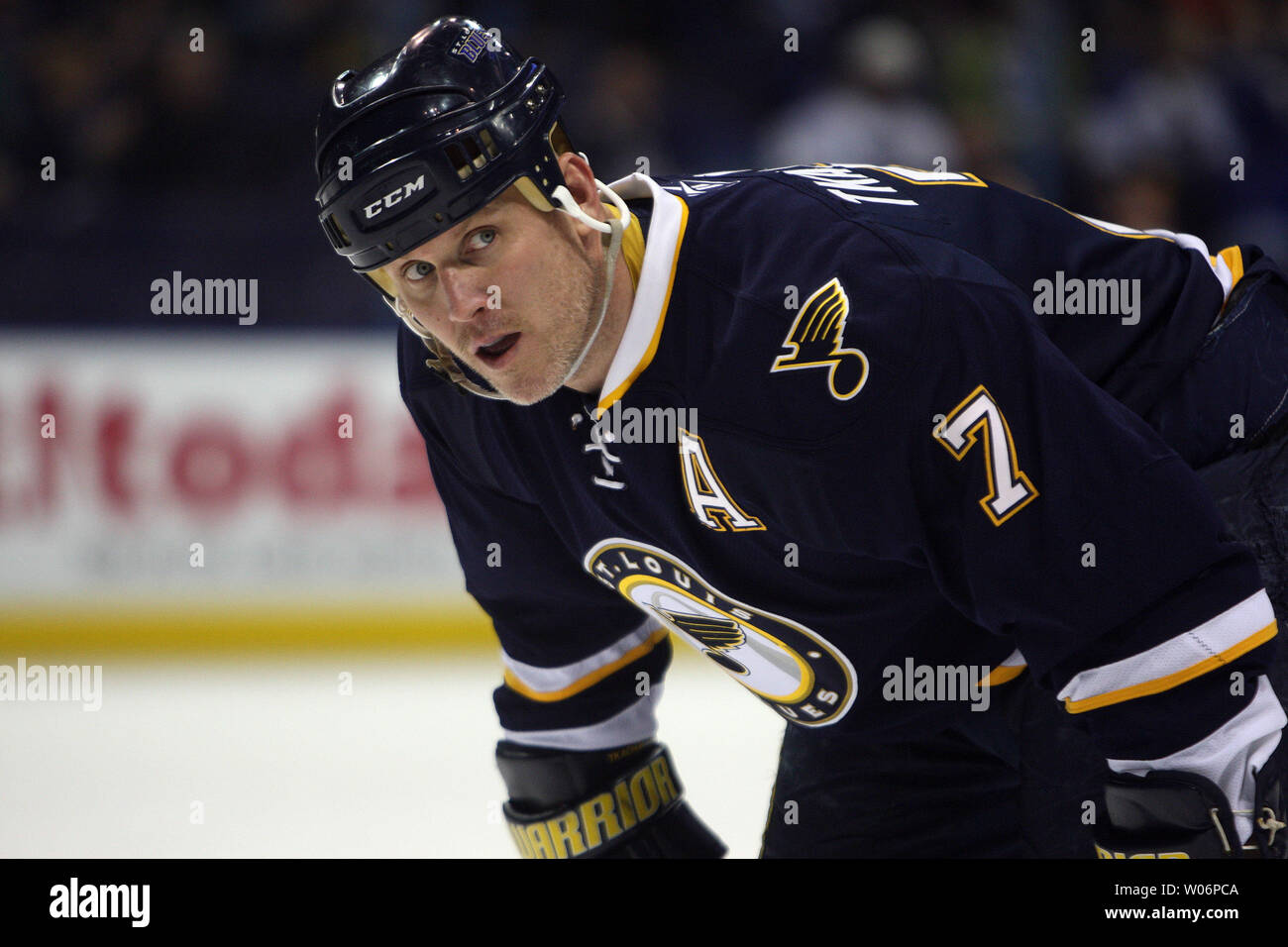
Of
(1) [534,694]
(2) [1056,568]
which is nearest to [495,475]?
(1) [534,694]

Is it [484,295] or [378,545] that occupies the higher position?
[484,295]

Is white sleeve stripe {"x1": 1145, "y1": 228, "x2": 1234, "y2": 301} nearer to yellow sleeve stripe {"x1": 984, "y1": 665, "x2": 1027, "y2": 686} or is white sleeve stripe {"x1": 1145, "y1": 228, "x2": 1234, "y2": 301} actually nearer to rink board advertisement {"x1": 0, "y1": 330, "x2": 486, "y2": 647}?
yellow sleeve stripe {"x1": 984, "y1": 665, "x2": 1027, "y2": 686}

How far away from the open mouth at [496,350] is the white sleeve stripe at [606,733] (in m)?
0.59

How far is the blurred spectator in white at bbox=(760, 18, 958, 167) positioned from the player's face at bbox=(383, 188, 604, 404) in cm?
299

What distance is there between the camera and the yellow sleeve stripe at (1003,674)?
175cm

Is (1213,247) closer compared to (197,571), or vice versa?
(197,571)

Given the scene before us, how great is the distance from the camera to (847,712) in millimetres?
1806

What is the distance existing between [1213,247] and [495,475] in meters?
3.34

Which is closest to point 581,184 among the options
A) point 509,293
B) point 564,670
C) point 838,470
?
point 509,293

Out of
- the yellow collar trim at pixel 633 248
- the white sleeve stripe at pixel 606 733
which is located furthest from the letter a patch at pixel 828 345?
the white sleeve stripe at pixel 606 733

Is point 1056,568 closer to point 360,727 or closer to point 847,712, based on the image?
point 847,712

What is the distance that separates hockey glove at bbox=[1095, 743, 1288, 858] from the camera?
1315mm

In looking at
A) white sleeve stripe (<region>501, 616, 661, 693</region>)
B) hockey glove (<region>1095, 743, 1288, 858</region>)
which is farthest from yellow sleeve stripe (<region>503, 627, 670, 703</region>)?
hockey glove (<region>1095, 743, 1288, 858</region>)

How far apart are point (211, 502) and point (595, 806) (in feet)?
7.29
